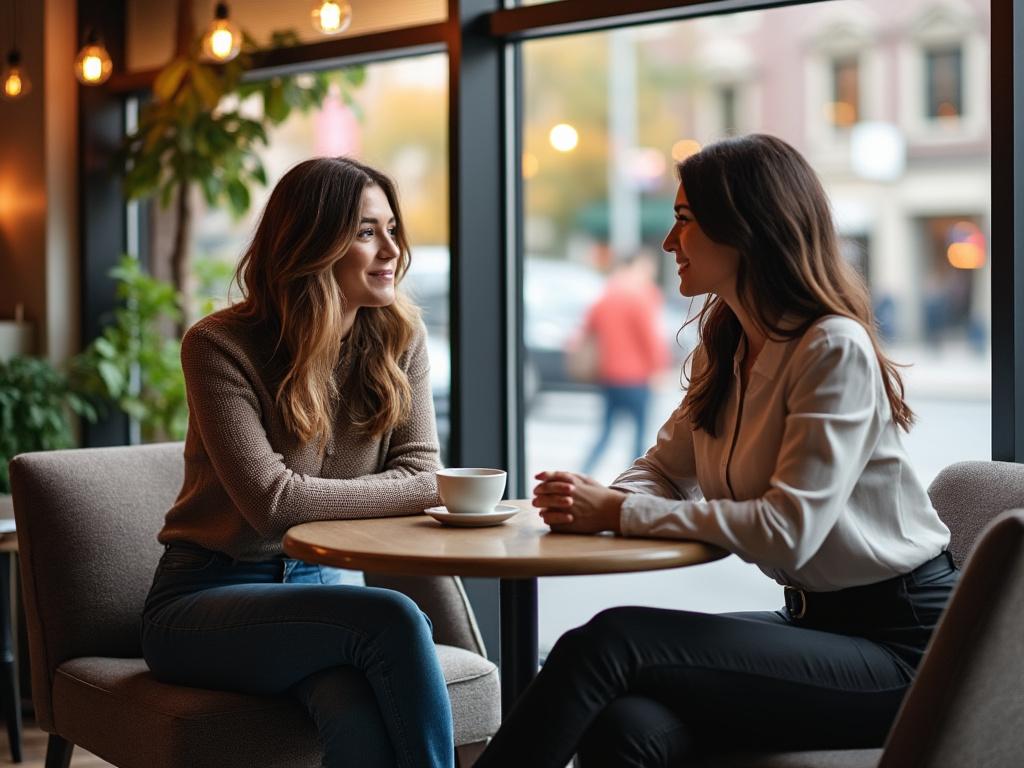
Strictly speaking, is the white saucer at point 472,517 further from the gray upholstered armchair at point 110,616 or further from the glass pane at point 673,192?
the glass pane at point 673,192

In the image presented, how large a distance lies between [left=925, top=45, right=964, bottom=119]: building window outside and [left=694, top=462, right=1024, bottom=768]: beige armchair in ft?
11.9

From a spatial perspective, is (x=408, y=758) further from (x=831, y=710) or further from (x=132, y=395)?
(x=132, y=395)

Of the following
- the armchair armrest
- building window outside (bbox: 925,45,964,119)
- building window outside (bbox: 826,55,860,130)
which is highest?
building window outside (bbox: 826,55,860,130)

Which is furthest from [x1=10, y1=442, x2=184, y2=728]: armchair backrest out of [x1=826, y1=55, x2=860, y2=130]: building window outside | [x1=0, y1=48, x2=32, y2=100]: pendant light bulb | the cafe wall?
[x1=826, y1=55, x2=860, y2=130]: building window outside

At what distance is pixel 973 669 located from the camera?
4.93 ft

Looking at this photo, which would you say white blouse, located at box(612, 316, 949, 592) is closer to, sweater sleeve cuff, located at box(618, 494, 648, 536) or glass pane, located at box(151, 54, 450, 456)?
sweater sleeve cuff, located at box(618, 494, 648, 536)

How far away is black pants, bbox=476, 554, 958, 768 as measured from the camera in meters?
1.68

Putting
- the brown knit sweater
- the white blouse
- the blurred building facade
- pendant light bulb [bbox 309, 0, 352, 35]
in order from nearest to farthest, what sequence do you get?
the white blouse, the brown knit sweater, pendant light bulb [bbox 309, 0, 352, 35], the blurred building facade

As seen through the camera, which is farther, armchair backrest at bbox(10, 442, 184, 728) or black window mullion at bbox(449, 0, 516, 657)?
black window mullion at bbox(449, 0, 516, 657)

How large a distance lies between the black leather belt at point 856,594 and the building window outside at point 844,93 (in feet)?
15.6

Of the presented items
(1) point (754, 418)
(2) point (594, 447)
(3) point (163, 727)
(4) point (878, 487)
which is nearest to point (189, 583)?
(3) point (163, 727)

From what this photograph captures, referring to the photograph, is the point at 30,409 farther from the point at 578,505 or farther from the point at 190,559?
the point at 578,505

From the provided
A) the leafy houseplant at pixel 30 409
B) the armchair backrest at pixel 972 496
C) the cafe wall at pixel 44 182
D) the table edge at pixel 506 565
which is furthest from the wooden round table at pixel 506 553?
the cafe wall at pixel 44 182

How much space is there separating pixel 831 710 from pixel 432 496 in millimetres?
767
